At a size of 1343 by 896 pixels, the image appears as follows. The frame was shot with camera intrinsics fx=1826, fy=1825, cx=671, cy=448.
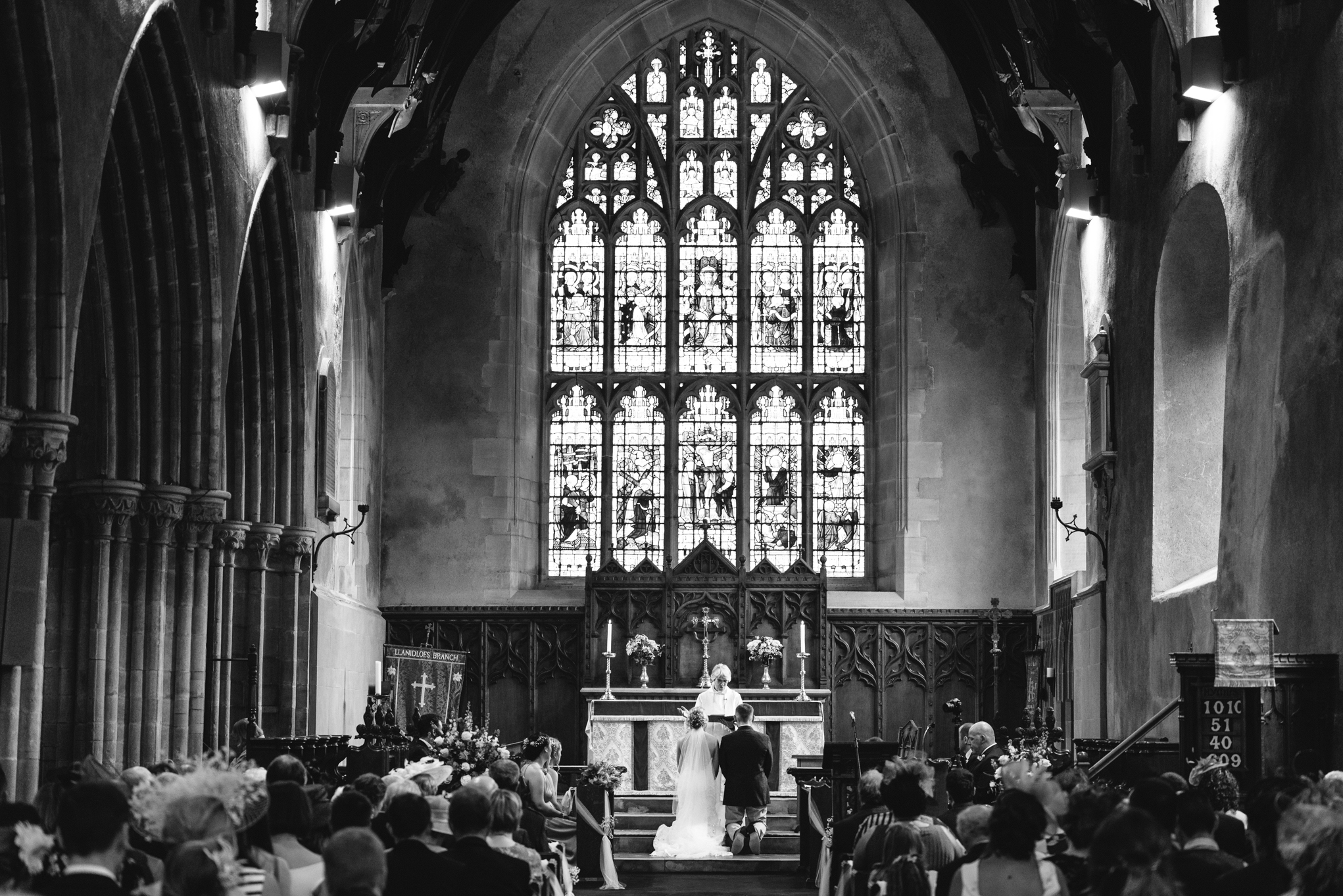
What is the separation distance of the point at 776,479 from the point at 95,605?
11687 mm

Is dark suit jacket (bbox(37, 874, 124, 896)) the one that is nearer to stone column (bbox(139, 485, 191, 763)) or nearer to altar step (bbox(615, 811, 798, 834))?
stone column (bbox(139, 485, 191, 763))

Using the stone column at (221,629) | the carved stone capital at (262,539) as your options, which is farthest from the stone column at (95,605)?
the carved stone capital at (262,539)

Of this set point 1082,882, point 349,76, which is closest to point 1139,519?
point 349,76

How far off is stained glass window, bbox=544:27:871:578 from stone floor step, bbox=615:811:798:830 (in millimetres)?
→ 5062

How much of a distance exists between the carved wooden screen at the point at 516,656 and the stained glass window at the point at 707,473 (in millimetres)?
2126

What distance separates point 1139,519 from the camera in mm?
17031

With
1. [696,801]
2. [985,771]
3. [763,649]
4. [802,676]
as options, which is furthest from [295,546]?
[985,771]

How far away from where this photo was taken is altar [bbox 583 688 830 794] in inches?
804

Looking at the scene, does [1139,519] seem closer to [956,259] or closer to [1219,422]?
[1219,422]

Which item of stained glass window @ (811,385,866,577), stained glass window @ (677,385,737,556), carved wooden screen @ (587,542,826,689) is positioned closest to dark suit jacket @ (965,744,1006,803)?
carved wooden screen @ (587,542,826,689)

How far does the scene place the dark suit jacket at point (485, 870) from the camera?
20.1 ft

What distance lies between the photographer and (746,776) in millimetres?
16844

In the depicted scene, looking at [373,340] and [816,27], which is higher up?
[816,27]

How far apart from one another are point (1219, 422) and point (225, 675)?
29.5ft
